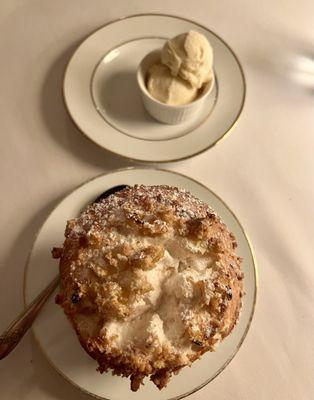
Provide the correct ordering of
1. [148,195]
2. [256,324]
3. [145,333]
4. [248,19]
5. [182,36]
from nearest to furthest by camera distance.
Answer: [145,333], [148,195], [256,324], [182,36], [248,19]

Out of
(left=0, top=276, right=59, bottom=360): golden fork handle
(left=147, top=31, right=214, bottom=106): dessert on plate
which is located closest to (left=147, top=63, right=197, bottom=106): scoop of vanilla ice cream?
(left=147, top=31, right=214, bottom=106): dessert on plate

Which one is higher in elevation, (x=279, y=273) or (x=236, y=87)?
(x=236, y=87)

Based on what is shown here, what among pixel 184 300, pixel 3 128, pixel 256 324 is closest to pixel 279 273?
pixel 256 324

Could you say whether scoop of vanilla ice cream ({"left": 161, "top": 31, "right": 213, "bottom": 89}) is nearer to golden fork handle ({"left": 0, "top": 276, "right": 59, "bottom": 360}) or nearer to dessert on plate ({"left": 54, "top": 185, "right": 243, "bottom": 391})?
dessert on plate ({"left": 54, "top": 185, "right": 243, "bottom": 391})

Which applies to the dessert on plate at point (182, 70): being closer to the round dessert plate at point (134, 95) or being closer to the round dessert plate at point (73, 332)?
the round dessert plate at point (134, 95)

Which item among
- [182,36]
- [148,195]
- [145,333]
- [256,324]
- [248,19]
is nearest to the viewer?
[145,333]

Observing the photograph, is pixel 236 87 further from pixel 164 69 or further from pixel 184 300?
pixel 184 300

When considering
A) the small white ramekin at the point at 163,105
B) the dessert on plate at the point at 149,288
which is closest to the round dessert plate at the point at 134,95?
the small white ramekin at the point at 163,105
